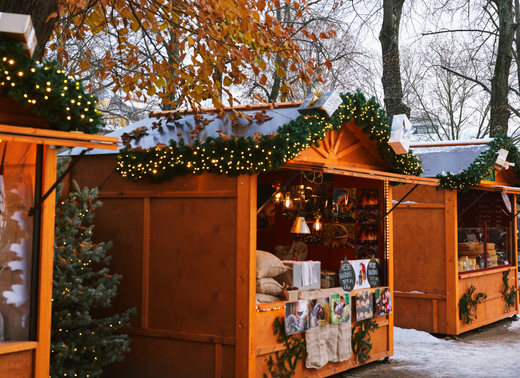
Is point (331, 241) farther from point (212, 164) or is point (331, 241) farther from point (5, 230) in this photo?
point (5, 230)

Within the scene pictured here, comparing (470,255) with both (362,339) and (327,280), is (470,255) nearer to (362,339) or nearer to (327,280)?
(362,339)

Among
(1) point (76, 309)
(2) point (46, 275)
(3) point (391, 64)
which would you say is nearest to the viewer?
(2) point (46, 275)

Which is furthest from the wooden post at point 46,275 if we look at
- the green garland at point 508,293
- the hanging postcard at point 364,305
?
the green garland at point 508,293

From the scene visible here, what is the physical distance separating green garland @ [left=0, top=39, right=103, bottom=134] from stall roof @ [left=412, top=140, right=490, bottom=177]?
27.8 feet

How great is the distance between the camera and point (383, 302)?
8.72 m

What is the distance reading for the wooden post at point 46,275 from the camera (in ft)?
14.8

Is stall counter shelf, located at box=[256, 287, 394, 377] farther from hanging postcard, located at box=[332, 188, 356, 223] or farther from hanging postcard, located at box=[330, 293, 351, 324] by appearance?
hanging postcard, located at box=[332, 188, 356, 223]

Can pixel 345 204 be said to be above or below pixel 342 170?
below

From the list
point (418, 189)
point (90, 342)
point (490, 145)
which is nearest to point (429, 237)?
point (418, 189)

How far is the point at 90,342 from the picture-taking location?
6223 mm

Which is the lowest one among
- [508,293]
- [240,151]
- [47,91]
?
[508,293]

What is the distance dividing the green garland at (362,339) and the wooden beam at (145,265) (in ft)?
9.81

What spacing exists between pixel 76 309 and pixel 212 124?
2.78m

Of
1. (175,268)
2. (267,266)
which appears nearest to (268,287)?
(267,266)
